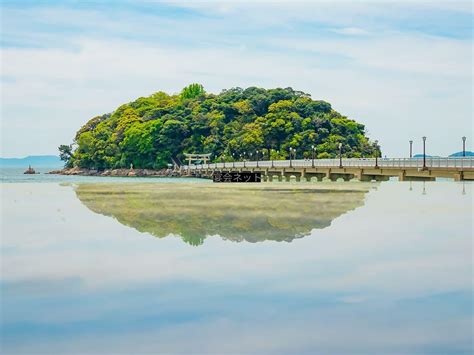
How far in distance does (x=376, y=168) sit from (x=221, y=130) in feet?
243

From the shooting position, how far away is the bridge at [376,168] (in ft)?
198

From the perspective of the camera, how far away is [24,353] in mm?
9477

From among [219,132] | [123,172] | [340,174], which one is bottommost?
[123,172]

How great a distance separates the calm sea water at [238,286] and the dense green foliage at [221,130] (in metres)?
102

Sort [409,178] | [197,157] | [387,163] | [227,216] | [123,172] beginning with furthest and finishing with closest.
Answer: [123,172] < [197,157] < [387,163] < [409,178] < [227,216]

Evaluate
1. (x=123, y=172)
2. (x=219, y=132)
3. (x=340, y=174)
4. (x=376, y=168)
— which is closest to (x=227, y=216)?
(x=376, y=168)

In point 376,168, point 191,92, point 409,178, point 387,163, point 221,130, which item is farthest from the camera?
point 191,92

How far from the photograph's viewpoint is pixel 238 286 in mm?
13336

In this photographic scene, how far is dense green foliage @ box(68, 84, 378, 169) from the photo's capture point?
129m

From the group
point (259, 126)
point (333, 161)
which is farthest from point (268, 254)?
point (259, 126)

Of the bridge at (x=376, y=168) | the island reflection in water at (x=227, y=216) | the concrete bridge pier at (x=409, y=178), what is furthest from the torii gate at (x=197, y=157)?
the island reflection in water at (x=227, y=216)

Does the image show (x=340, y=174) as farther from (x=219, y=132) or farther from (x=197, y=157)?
(x=219, y=132)

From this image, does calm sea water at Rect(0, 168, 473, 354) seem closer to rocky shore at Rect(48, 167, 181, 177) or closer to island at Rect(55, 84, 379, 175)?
island at Rect(55, 84, 379, 175)

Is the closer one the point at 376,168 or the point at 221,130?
the point at 376,168
